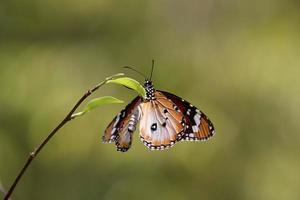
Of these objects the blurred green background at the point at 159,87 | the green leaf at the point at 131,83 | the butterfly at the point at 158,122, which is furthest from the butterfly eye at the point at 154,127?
the blurred green background at the point at 159,87

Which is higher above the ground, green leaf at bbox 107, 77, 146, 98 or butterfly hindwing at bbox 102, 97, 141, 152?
butterfly hindwing at bbox 102, 97, 141, 152

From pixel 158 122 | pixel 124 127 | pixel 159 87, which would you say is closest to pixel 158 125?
pixel 158 122

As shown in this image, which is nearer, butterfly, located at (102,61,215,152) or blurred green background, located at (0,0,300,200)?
butterfly, located at (102,61,215,152)

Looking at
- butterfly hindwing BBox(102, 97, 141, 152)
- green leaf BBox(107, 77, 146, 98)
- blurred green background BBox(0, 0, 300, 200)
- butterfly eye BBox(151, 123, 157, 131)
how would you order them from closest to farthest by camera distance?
green leaf BBox(107, 77, 146, 98) < butterfly hindwing BBox(102, 97, 141, 152) < butterfly eye BBox(151, 123, 157, 131) < blurred green background BBox(0, 0, 300, 200)

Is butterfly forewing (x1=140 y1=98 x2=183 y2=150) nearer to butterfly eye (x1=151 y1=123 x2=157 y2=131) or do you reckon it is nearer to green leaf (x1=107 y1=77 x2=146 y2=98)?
butterfly eye (x1=151 y1=123 x2=157 y2=131)

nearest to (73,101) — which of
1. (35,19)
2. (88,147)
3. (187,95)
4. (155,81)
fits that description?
(88,147)

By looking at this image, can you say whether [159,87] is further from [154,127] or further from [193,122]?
[154,127]

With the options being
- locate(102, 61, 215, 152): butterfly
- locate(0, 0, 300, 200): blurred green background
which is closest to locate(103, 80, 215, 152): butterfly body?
locate(102, 61, 215, 152): butterfly

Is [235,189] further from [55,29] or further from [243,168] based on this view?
[55,29]
